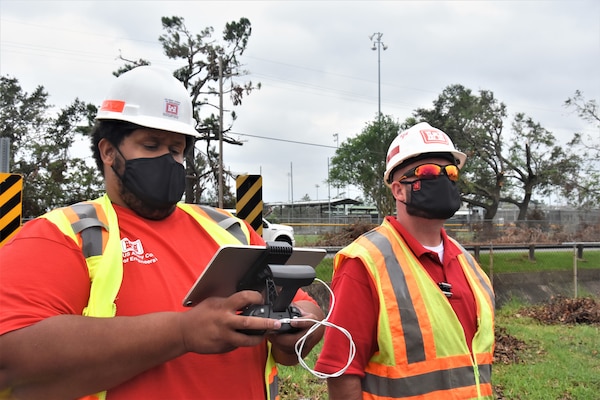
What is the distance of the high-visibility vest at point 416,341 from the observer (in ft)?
7.12

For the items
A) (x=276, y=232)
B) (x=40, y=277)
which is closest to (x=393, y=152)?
(x=40, y=277)

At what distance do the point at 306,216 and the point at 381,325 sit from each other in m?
34.8

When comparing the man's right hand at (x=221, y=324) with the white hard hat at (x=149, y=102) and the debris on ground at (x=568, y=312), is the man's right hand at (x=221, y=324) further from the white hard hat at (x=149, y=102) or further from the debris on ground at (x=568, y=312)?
the debris on ground at (x=568, y=312)

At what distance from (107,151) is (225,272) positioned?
0.81m

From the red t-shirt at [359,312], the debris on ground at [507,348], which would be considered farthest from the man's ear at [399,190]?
the debris on ground at [507,348]

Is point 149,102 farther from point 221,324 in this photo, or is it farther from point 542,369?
point 542,369

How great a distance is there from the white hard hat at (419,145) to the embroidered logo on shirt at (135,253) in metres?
1.61

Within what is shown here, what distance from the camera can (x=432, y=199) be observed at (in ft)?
8.51

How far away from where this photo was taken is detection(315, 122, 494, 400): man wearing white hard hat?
86.1 inches

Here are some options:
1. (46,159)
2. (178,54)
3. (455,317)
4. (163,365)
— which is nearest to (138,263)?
(163,365)

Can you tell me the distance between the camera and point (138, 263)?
157 cm

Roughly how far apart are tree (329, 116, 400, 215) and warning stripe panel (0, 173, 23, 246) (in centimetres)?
3908

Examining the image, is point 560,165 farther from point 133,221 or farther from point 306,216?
point 133,221

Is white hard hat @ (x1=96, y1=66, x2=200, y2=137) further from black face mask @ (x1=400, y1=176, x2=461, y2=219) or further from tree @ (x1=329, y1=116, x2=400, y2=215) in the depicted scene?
tree @ (x1=329, y1=116, x2=400, y2=215)
